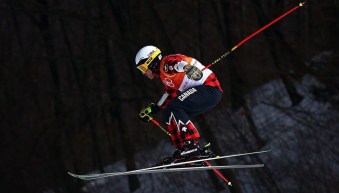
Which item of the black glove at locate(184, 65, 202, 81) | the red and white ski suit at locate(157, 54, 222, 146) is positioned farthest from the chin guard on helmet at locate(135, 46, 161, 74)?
the black glove at locate(184, 65, 202, 81)

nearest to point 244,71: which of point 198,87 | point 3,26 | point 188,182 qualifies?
point 188,182

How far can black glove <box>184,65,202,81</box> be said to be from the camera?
8099 millimetres

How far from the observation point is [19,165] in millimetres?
25641

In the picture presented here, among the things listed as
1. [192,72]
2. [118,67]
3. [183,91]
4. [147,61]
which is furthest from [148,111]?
[118,67]

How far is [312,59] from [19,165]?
41.2 feet

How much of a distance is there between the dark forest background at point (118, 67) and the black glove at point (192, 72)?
12.1 metres

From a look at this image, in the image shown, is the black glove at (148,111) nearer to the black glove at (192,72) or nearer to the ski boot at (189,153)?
the ski boot at (189,153)

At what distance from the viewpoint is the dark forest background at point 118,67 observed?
71.1ft

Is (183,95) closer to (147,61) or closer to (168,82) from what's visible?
(168,82)

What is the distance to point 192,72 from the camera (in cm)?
816

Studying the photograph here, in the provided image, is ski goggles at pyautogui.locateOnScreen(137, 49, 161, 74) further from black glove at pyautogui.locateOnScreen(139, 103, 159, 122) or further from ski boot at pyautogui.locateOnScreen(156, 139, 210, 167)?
ski boot at pyautogui.locateOnScreen(156, 139, 210, 167)

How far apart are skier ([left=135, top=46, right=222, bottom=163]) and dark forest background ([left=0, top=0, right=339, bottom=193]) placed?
11.8 m

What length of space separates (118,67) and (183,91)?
22174mm

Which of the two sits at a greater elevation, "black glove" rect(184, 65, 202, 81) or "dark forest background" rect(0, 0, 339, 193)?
"dark forest background" rect(0, 0, 339, 193)
